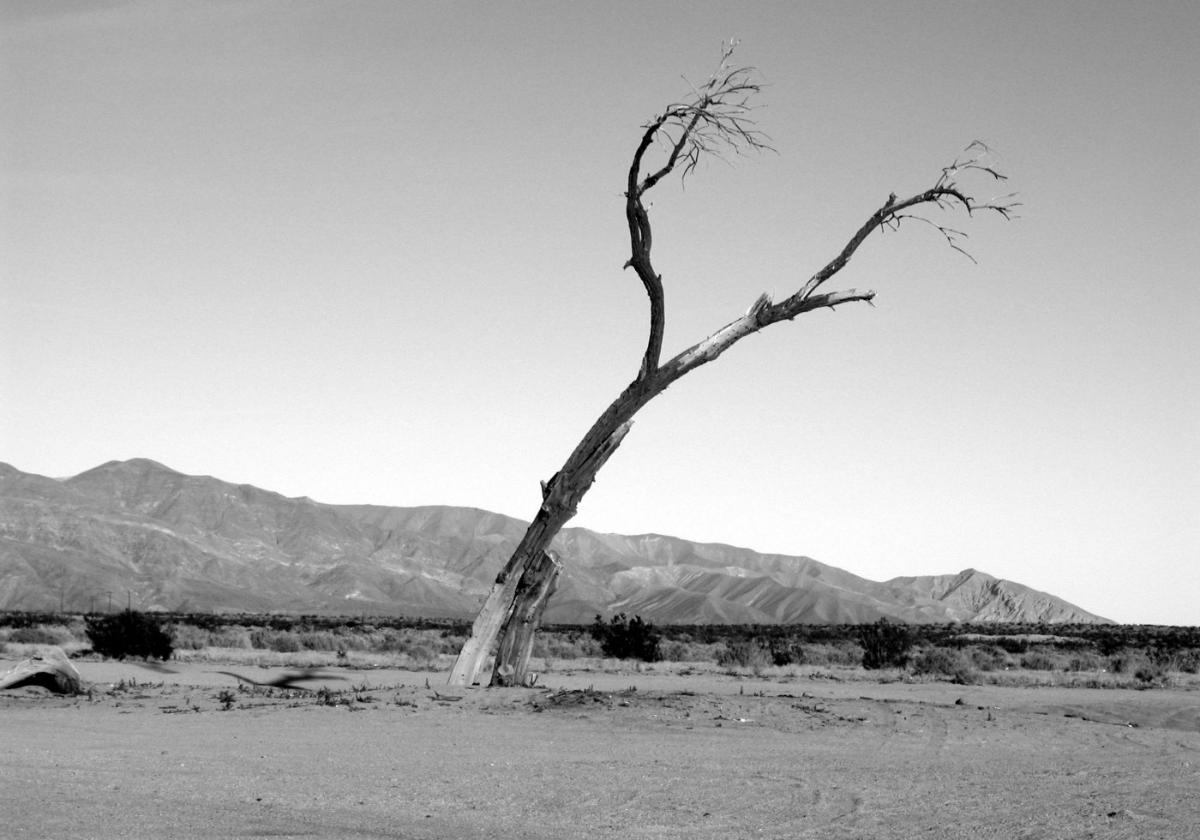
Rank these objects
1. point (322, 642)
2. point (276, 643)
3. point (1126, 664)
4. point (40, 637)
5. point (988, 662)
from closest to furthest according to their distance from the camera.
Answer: point (1126, 664), point (988, 662), point (40, 637), point (276, 643), point (322, 642)

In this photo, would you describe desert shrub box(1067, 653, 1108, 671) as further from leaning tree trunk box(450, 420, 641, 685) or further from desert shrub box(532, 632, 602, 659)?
leaning tree trunk box(450, 420, 641, 685)

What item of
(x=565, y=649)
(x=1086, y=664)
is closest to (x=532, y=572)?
(x=565, y=649)

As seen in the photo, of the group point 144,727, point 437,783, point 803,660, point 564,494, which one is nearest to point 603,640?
point 803,660

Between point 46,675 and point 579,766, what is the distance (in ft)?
33.1

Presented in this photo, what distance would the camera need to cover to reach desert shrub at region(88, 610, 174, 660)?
30.8m

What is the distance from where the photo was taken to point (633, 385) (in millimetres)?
16234

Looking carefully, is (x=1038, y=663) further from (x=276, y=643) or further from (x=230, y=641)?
(x=230, y=641)

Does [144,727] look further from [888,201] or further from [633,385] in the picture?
[888,201]

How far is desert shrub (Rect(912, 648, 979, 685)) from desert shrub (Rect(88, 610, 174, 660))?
18.1m

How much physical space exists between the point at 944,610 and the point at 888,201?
193 meters

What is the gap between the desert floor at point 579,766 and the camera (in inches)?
318

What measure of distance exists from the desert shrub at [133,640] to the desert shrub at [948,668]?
714 inches

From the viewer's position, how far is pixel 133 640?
30844 mm

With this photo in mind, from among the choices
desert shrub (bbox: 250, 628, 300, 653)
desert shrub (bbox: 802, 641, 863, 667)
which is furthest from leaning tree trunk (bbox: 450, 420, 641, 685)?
desert shrub (bbox: 250, 628, 300, 653)
